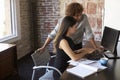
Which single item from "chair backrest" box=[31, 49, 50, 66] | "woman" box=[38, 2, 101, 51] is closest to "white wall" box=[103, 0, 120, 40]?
"woman" box=[38, 2, 101, 51]

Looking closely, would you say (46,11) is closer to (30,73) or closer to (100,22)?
(100,22)

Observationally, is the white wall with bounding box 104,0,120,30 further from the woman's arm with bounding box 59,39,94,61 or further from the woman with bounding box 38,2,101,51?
the woman's arm with bounding box 59,39,94,61

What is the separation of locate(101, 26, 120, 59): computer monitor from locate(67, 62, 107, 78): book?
1.29 feet

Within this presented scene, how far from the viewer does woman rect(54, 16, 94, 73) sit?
8.17ft

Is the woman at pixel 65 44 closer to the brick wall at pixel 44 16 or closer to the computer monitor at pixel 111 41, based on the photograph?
the computer monitor at pixel 111 41

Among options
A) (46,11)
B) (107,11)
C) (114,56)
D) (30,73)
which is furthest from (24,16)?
(114,56)

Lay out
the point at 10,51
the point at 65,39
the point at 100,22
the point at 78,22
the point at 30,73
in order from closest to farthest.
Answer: the point at 65,39
the point at 78,22
the point at 10,51
the point at 30,73
the point at 100,22

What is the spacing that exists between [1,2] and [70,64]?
2920 mm

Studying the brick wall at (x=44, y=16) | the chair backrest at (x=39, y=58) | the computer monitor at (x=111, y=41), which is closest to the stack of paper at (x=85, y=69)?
the computer monitor at (x=111, y=41)

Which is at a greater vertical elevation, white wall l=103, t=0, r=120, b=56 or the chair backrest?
white wall l=103, t=0, r=120, b=56

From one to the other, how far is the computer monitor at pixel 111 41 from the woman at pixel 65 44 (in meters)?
0.31

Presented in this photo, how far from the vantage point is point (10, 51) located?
12.3ft

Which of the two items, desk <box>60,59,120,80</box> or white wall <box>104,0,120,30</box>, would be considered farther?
white wall <box>104,0,120,30</box>

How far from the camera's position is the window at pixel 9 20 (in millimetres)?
4719
